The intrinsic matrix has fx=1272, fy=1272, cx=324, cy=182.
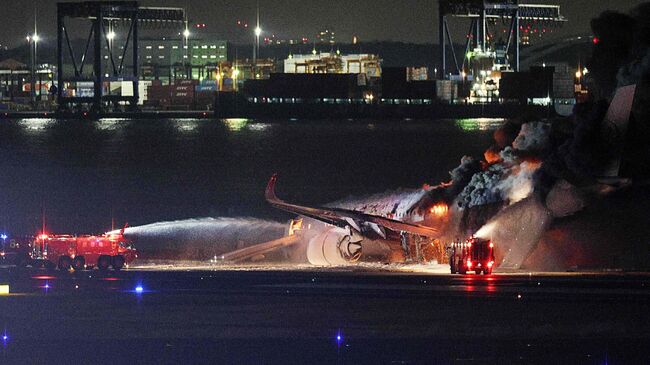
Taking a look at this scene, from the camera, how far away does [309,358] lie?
2825 centimetres

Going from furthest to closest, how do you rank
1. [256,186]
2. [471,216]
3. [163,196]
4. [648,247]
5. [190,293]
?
[256,186] < [163,196] < [471,216] < [648,247] < [190,293]

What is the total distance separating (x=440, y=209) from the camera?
60.8 meters

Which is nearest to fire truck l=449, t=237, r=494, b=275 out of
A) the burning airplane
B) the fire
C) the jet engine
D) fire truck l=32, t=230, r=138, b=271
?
the burning airplane

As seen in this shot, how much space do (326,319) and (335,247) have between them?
99.5ft

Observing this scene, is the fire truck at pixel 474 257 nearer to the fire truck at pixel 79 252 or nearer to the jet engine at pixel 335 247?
the jet engine at pixel 335 247

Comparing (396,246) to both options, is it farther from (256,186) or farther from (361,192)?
(256,186)

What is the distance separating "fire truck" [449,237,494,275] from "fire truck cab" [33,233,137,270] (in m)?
15.8

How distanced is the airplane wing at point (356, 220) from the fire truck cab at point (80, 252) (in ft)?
34.5

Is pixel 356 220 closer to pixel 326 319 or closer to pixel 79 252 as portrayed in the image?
pixel 79 252

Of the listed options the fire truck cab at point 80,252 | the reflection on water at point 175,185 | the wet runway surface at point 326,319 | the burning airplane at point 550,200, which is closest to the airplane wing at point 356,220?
the burning airplane at point 550,200

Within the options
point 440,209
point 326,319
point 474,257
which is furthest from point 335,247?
point 326,319

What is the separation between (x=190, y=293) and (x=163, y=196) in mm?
95547

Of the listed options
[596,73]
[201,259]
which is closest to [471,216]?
[596,73]

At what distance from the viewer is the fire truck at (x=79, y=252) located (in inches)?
2156
